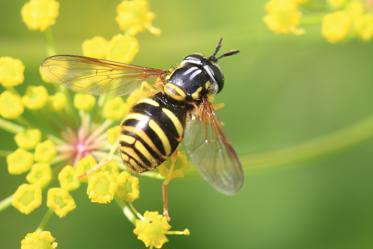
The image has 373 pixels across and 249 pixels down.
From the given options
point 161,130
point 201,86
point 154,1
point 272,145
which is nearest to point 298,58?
point 272,145

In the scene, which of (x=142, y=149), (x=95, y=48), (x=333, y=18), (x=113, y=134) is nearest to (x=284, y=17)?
(x=333, y=18)

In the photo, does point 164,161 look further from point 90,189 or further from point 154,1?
point 154,1

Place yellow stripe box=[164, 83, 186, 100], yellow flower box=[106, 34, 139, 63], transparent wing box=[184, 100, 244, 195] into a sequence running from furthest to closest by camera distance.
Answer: yellow flower box=[106, 34, 139, 63] → yellow stripe box=[164, 83, 186, 100] → transparent wing box=[184, 100, 244, 195]

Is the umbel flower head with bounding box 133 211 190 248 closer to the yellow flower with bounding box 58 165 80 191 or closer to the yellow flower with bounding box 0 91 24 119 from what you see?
the yellow flower with bounding box 58 165 80 191

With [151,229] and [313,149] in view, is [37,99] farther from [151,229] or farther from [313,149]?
[313,149]

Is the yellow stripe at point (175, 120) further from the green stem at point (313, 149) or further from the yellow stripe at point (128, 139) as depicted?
the green stem at point (313, 149)

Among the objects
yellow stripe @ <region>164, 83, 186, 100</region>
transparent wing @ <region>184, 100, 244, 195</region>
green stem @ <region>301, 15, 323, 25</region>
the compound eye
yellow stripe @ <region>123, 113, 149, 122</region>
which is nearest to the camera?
→ transparent wing @ <region>184, 100, 244, 195</region>

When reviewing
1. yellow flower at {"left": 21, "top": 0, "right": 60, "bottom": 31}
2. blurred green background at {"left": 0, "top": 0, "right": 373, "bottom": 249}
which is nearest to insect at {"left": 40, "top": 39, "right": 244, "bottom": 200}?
yellow flower at {"left": 21, "top": 0, "right": 60, "bottom": 31}
